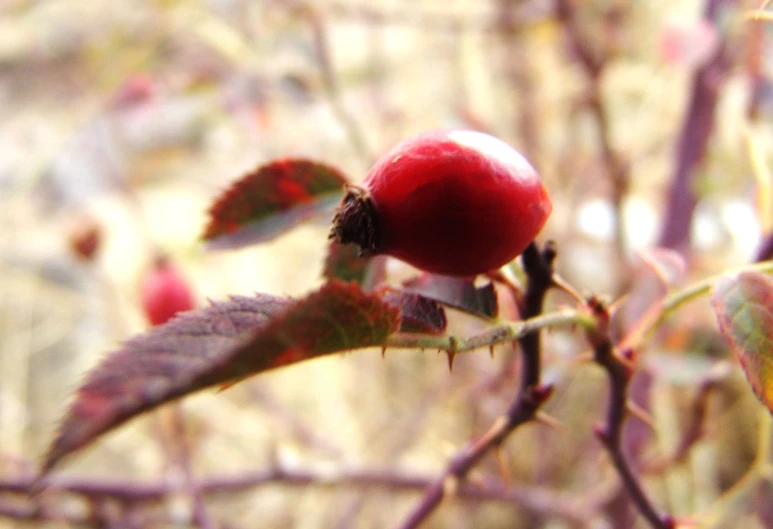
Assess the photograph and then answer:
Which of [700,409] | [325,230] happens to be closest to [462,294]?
[700,409]

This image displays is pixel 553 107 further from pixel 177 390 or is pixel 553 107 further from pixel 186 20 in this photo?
pixel 177 390

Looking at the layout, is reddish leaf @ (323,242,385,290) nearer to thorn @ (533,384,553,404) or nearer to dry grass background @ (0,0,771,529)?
thorn @ (533,384,553,404)

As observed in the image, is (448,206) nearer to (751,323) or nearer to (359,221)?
(359,221)

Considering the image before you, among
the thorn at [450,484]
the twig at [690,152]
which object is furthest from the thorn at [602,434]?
the twig at [690,152]

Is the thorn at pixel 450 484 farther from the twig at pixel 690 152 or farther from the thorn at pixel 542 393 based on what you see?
the twig at pixel 690 152

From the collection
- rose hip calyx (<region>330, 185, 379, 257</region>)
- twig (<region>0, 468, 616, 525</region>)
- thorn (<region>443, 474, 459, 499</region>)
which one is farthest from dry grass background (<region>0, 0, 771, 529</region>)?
rose hip calyx (<region>330, 185, 379, 257</region>)

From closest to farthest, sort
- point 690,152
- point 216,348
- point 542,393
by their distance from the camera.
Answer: point 216,348, point 542,393, point 690,152

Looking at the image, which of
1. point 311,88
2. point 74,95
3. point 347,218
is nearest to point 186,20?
point 311,88
